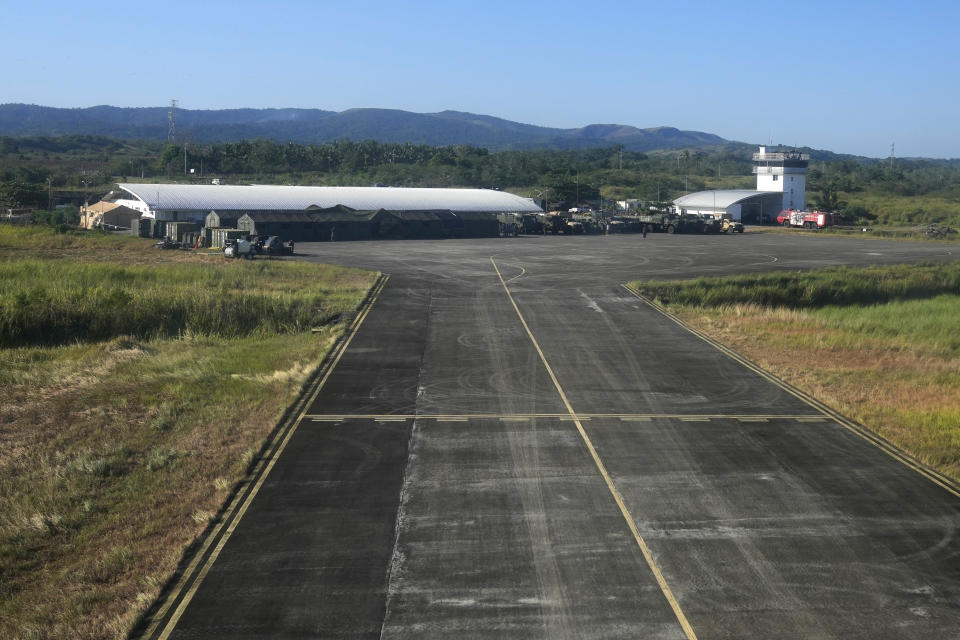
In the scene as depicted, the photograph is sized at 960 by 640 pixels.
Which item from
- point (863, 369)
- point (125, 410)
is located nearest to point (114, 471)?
point (125, 410)

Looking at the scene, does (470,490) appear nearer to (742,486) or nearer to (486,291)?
(742,486)

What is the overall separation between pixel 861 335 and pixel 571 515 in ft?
107

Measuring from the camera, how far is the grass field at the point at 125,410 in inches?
680

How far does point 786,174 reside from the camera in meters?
149

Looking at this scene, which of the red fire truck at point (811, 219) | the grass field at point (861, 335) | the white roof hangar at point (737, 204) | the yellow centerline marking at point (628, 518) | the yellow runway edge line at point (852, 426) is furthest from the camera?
the white roof hangar at point (737, 204)

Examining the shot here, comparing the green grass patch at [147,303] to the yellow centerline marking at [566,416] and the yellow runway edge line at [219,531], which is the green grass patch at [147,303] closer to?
the yellow runway edge line at [219,531]

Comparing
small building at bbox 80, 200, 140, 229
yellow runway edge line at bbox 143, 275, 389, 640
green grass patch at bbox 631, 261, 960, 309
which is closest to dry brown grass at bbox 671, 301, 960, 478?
green grass patch at bbox 631, 261, 960, 309

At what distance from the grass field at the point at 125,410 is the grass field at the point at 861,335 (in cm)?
1935

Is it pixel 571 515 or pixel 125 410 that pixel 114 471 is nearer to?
pixel 125 410

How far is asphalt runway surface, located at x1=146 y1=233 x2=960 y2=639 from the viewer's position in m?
15.6

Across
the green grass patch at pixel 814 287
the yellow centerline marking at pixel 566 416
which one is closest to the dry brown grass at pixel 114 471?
the yellow centerline marking at pixel 566 416

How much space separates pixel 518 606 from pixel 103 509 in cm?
1076

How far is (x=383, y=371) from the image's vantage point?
112ft

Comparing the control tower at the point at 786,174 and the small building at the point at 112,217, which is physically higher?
the control tower at the point at 786,174
